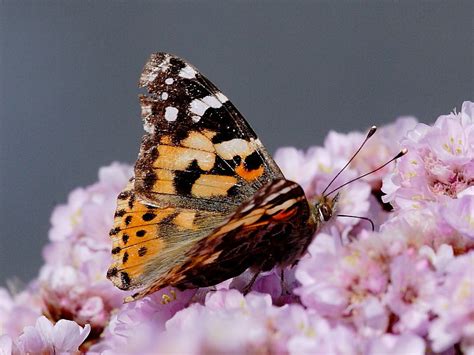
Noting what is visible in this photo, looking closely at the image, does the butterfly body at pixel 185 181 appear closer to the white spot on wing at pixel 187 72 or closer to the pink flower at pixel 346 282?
the white spot on wing at pixel 187 72

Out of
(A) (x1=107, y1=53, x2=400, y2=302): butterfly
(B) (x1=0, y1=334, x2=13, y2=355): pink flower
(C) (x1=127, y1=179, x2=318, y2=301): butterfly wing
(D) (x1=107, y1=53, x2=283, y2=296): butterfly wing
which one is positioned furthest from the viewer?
(D) (x1=107, y1=53, x2=283, y2=296): butterfly wing

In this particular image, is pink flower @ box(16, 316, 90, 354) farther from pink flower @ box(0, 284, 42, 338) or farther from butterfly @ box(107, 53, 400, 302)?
pink flower @ box(0, 284, 42, 338)

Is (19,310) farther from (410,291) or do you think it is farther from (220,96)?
(410,291)

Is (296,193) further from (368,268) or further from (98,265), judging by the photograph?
(98,265)

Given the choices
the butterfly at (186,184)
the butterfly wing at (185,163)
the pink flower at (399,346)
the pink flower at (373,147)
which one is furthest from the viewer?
the pink flower at (373,147)

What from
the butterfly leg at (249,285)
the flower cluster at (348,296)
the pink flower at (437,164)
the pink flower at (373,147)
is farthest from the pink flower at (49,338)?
the pink flower at (373,147)

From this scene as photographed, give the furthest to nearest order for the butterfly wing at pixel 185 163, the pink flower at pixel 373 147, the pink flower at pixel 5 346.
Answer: the pink flower at pixel 373 147
the butterfly wing at pixel 185 163
the pink flower at pixel 5 346

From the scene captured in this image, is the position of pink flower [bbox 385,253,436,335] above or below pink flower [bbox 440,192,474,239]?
below

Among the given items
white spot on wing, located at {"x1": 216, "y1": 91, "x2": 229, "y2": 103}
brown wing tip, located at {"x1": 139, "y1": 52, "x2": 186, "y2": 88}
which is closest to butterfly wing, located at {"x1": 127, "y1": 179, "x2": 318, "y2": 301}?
white spot on wing, located at {"x1": 216, "y1": 91, "x2": 229, "y2": 103}

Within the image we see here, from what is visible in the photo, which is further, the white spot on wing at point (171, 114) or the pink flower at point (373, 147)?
the pink flower at point (373, 147)
